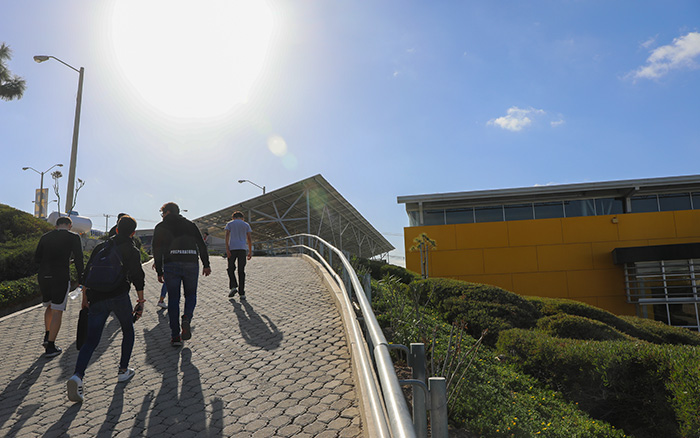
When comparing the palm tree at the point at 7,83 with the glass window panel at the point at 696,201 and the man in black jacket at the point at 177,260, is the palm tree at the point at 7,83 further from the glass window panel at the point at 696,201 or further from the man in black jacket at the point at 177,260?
the glass window panel at the point at 696,201

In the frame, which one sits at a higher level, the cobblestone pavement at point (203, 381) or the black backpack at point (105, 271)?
the black backpack at point (105, 271)

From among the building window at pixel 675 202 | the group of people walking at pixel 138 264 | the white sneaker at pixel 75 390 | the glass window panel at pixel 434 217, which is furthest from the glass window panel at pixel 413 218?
the white sneaker at pixel 75 390

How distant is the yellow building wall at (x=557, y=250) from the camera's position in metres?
17.5

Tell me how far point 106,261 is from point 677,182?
22691mm

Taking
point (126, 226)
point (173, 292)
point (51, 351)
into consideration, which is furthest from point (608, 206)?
point (51, 351)

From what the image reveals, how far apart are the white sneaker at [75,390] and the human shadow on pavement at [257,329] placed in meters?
2.00

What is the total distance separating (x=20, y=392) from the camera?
437cm

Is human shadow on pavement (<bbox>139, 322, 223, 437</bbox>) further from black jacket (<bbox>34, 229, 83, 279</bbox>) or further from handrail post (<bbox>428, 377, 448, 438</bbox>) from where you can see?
handrail post (<bbox>428, 377, 448, 438</bbox>)

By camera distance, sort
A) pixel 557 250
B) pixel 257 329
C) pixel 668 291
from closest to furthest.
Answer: pixel 257 329 < pixel 668 291 < pixel 557 250

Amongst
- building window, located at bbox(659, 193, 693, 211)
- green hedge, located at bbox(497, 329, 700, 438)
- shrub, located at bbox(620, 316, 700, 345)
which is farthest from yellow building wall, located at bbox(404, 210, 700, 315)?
green hedge, located at bbox(497, 329, 700, 438)

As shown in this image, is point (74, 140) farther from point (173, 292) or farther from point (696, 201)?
point (696, 201)

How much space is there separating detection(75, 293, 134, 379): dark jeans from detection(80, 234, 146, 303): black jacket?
56mm

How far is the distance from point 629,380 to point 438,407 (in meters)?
5.57

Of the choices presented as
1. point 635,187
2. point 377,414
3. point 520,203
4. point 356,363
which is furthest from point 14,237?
point 635,187
